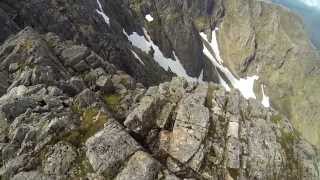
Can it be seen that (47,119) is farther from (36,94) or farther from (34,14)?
(34,14)

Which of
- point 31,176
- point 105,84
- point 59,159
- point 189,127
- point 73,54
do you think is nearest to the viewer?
point 31,176

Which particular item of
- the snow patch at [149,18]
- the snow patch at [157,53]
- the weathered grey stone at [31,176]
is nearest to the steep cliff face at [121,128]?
the weathered grey stone at [31,176]

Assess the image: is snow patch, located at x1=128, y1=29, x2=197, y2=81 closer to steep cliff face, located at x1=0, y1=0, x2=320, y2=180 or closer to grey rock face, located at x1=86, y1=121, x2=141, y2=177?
steep cliff face, located at x1=0, y1=0, x2=320, y2=180

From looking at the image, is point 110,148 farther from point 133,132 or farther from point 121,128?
point 133,132

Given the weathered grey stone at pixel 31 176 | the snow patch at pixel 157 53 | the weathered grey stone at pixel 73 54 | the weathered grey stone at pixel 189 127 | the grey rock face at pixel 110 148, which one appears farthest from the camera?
the snow patch at pixel 157 53

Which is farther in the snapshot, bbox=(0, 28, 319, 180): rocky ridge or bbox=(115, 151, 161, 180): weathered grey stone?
bbox=(0, 28, 319, 180): rocky ridge

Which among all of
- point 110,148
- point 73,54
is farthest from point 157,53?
point 110,148

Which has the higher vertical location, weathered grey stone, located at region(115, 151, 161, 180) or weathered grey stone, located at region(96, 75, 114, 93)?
weathered grey stone, located at region(96, 75, 114, 93)

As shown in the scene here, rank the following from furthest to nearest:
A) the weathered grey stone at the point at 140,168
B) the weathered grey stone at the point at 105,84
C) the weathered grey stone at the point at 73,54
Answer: the weathered grey stone at the point at 73,54
the weathered grey stone at the point at 105,84
the weathered grey stone at the point at 140,168

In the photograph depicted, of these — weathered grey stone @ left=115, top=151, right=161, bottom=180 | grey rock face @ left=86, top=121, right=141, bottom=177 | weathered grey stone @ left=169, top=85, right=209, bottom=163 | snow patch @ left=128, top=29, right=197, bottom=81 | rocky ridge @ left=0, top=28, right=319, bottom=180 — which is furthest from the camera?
snow patch @ left=128, top=29, right=197, bottom=81

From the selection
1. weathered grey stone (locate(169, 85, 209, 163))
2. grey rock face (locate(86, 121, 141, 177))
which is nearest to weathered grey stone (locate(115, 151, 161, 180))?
grey rock face (locate(86, 121, 141, 177))

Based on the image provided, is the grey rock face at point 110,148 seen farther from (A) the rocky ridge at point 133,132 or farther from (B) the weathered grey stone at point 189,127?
(B) the weathered grey stone at point 189,127

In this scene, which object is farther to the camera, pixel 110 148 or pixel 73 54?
pixel 73 54

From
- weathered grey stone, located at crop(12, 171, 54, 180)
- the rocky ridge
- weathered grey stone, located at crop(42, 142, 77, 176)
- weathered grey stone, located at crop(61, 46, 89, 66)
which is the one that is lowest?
weathered grey stone, located at crop(12, 171, 54, 180)
